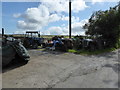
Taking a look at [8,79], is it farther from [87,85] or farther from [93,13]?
[93,13]

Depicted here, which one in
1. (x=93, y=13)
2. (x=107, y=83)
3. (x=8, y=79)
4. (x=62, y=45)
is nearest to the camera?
(x=107, y=83)

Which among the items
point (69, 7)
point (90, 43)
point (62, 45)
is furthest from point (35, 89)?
point (69, 7)

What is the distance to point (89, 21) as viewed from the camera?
1581cm

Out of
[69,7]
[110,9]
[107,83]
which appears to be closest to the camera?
[107,83]

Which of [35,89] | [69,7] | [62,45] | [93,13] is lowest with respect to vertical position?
[35,89]

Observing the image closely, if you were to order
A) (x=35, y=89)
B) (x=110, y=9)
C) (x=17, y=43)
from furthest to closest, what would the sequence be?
(x=110, y=9) < (x=17, y=43) < (x=35, y=89)

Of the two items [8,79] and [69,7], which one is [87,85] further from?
[69,7]

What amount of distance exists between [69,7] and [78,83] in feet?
47.8

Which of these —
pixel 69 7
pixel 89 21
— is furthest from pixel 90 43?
pixel 69 7

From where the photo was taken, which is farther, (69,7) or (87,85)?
(69,7)

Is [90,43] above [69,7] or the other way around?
the other way around

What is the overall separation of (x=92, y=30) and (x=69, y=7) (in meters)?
5.09

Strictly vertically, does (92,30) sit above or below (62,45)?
above

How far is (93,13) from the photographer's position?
607 inches
